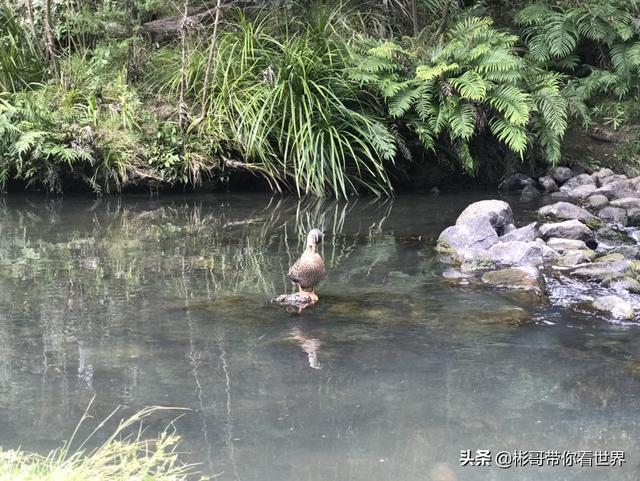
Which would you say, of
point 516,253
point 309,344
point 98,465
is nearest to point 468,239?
point 516,253

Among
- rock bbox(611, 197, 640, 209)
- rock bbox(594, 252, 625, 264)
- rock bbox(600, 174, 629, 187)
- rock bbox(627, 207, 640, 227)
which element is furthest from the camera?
rock bbox(600, 174, 629, 187)

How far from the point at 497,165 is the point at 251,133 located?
11.1 feet

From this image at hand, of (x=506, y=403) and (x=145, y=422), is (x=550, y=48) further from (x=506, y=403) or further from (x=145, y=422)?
(x=145, y=422)

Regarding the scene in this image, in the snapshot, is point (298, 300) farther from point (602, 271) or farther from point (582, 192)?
point (582, 192)

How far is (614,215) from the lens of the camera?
25.3 ft

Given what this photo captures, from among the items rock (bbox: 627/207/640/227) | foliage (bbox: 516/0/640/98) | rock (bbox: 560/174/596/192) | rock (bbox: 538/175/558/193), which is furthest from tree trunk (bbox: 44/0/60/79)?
rock (bbox: 627/207/640/227)

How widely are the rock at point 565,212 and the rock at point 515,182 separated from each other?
1.67m

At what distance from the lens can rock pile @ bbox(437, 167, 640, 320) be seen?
541 cm

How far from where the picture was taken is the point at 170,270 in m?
6.13

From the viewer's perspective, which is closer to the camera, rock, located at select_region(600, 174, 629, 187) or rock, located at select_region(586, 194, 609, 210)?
rock, located at select_region(586, 194, 609, 210)

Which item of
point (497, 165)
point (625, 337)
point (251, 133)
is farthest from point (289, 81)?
point (625, 337)

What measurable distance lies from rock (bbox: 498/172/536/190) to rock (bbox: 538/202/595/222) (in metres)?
1.67

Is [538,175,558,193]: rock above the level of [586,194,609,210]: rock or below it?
above

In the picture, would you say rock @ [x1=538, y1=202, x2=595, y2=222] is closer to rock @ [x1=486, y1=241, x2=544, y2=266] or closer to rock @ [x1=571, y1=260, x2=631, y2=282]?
rock @ [x1=486, y1=241, x2=544, y2=266]
